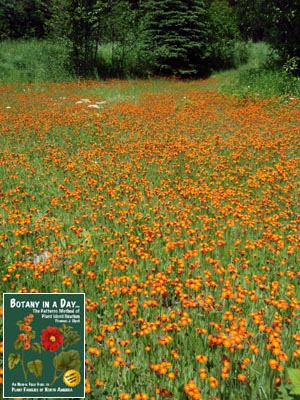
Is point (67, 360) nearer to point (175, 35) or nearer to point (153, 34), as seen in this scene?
point (175, 35)

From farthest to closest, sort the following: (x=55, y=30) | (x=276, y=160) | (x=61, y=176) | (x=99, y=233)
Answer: (x=55, y=30), (x=276, y=160), (x=61, y=176), (x=99, y=233)

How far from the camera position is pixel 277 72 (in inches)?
773

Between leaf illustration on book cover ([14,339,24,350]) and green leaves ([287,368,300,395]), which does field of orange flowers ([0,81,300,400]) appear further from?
leaf illustration on book cover ([14,339,24,350])

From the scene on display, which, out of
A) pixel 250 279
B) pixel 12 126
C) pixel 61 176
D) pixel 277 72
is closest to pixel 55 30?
pixel 277 72

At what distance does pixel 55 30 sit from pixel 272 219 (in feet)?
84.4

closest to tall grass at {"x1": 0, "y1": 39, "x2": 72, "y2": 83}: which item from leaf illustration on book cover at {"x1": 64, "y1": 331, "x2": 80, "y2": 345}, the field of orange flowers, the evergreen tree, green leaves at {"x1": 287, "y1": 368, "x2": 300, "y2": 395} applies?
the evergreen tree

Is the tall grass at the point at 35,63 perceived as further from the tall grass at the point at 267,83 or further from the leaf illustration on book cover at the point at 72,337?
the leaf illustration on book cover at the point at 72,337

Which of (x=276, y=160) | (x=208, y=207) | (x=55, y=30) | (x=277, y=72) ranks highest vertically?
(x=55, y=30)

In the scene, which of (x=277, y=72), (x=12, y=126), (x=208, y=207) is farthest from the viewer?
(x=277, y=72)

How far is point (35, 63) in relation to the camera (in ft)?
87.0

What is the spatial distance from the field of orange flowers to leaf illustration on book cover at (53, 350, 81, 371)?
1.19 feet

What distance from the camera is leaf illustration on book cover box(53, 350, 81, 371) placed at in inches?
95.4

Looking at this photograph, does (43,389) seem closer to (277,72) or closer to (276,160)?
(276,160)

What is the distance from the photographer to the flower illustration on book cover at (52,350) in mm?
2418
